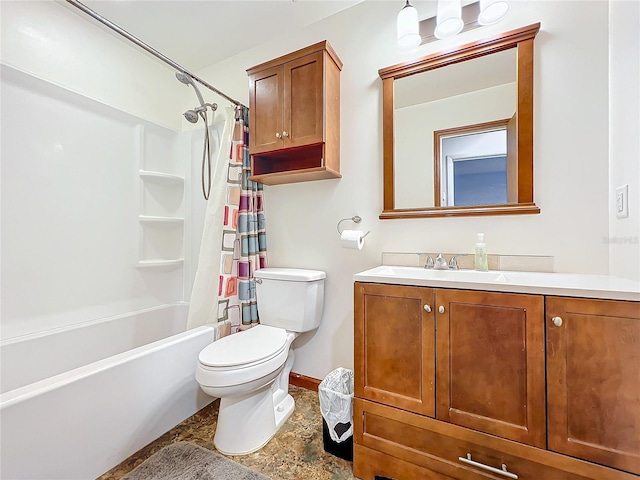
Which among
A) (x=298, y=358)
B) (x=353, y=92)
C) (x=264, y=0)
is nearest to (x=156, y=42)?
(x=264, y=0)

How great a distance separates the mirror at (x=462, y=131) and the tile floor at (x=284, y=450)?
126 cm

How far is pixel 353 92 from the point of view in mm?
1740

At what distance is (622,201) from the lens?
1.08m

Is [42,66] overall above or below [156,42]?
below

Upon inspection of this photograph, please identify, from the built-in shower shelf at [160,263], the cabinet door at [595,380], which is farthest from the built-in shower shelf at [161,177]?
the cabinet door at [595,380]

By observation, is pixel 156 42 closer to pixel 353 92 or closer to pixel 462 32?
pixel 353 92

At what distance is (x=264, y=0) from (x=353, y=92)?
2.61 feet

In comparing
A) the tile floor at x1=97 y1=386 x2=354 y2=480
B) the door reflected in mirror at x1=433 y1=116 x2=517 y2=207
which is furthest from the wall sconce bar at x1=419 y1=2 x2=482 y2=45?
the tile floor at x1=97 y1=386 x2=354 y2=480

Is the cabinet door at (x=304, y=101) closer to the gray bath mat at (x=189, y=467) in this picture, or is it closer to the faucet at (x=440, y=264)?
the faucet at (x=440, y=264)

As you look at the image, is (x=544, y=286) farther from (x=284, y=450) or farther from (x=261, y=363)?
(x=284, y=450)

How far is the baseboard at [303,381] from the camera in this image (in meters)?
1.88

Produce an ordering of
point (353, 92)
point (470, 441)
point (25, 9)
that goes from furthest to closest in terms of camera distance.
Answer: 1. point (353, 92)
2. point (25, 9)
3. point (470, 441)

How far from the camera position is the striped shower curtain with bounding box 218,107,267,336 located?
5.89 feet

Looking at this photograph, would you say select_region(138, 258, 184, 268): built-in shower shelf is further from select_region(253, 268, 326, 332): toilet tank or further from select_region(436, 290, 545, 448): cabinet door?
select_region(436, 290, 545, 448): cabinet door
